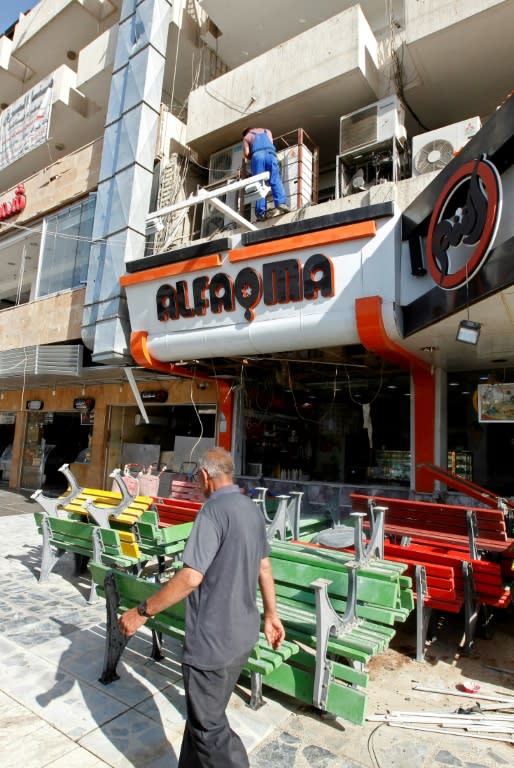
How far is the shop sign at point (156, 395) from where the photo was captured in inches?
536

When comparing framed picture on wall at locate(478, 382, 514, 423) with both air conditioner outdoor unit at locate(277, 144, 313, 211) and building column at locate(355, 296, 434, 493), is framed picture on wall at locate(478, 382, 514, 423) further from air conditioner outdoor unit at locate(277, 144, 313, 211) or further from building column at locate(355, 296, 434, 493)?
air conditioner outdoor unit at locate(277, 144, 313, 211)

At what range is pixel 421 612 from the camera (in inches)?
173

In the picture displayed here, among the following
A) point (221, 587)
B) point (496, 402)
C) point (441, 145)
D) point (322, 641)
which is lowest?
point (322, 641)

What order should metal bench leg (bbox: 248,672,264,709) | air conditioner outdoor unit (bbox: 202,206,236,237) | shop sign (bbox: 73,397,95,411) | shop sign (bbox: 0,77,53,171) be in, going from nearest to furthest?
metal bench leg (bbox: 248,672,264,709), air conditioner outdoor unit (bbox: 202,206,236,237), shop sign (bbox: 73,397,95,411), shop sign (bbox: 0,77,53,171)

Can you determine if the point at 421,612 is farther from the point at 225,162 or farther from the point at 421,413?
the point at 225,162

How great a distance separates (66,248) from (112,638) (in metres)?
12.8

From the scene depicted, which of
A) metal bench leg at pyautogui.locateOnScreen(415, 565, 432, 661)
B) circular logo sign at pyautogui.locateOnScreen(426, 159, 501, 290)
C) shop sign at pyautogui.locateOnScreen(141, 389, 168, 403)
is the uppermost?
circular logo sign at pyautogui.locateOnScreen(426, 159, 501, 290)

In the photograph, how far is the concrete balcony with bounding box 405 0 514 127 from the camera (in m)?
8.49

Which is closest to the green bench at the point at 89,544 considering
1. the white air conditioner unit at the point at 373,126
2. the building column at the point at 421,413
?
the building column at the point at 421,413

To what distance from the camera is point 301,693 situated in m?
3.37

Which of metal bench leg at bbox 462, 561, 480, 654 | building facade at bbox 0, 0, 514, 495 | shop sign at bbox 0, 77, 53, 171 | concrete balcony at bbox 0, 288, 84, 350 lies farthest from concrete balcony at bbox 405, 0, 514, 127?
shop sign at bbox 0, 77, 53, 171

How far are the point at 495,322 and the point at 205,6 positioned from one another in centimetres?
1192

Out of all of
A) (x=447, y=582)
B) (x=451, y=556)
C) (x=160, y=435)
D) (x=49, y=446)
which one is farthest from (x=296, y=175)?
(x=49, y=446)

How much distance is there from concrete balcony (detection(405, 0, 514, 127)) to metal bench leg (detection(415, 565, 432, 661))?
9420 millimetres
